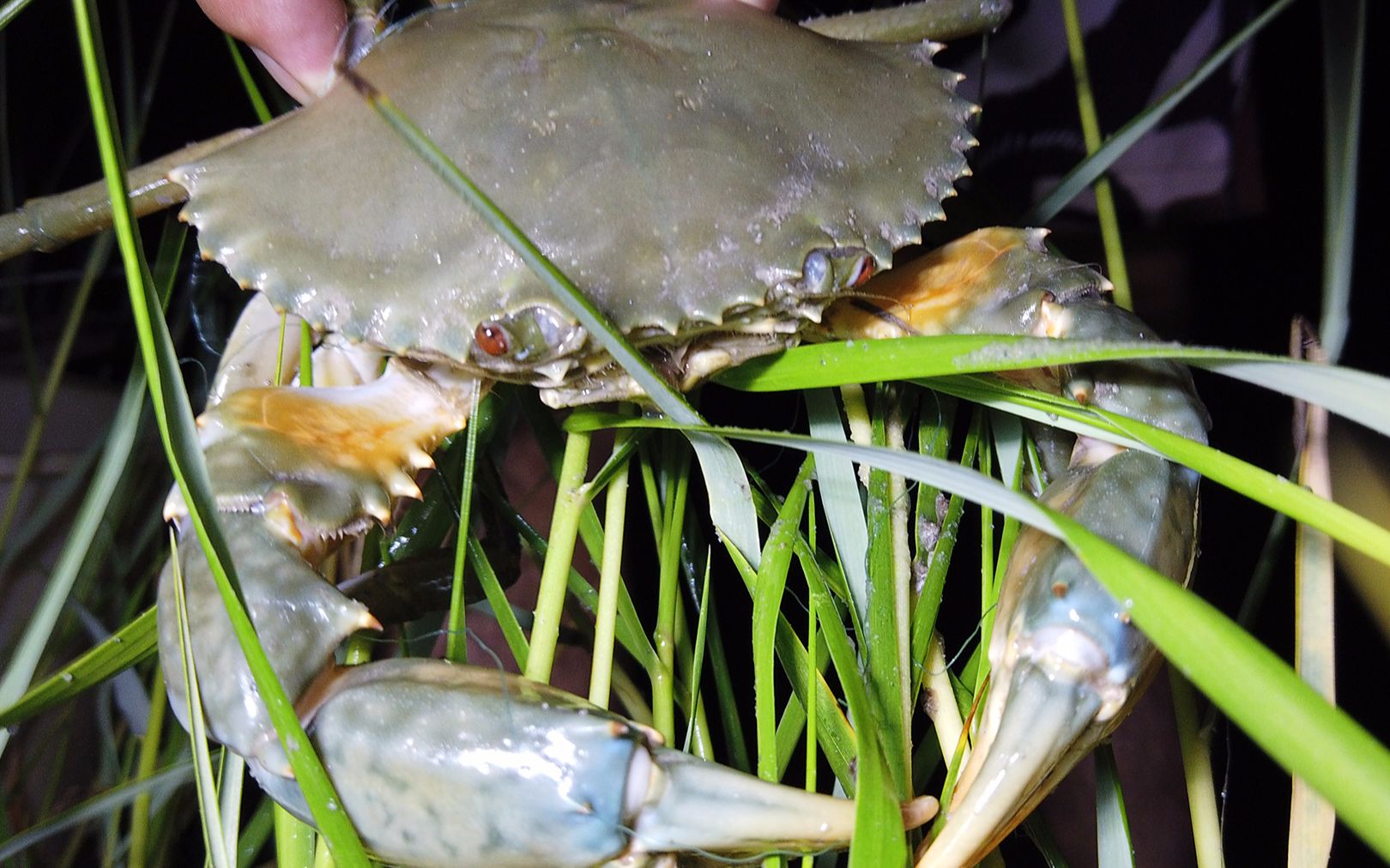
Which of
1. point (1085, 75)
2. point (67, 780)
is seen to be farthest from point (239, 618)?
point (67, 780)

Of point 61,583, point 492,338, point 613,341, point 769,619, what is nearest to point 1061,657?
point 769,619

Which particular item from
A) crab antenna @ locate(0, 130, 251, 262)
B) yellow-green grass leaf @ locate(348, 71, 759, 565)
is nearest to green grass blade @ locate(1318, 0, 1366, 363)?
yellow-green grass leaf @ locate(348, 71, 759, 565)

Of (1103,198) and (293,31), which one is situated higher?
(1103,198)

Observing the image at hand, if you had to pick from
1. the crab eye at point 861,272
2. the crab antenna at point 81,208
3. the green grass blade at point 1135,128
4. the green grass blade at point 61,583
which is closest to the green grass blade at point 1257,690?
the crab eye at point 861,272

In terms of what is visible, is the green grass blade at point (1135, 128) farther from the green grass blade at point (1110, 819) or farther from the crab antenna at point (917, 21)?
the green grass blade at point (1110, 819)

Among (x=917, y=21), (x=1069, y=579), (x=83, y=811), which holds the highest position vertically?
(x=917, y=21)

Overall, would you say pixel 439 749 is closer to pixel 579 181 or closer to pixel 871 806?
pixel 871 806

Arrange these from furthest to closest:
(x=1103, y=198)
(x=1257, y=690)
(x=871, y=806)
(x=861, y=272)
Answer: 1. (x=1103, y=198)
2. (x=861, y=272)
3. (x=871, y=806)
4. (x=1257, y=690)

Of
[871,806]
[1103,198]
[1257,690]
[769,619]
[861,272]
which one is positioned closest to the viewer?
[1257,690]

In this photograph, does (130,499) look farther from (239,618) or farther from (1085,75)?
(1085,75)
